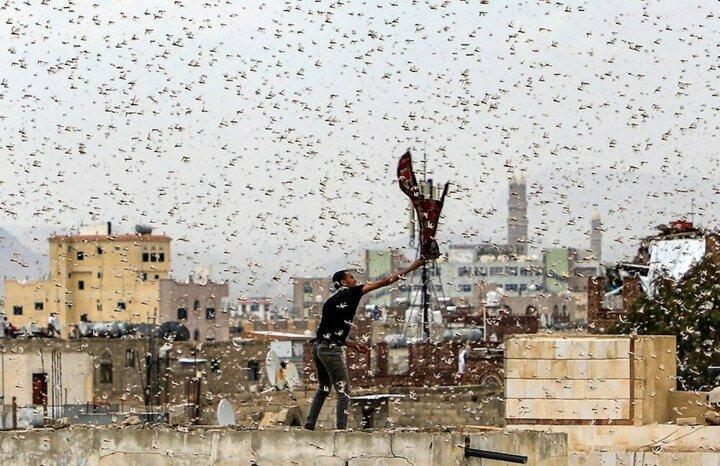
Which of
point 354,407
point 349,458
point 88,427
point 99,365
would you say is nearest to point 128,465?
point 88,427

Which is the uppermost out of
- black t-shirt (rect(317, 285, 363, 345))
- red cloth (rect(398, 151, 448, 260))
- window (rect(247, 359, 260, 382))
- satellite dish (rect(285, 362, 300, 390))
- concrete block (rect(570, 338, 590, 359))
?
red cloth (rect(398, 151, 448, 260))

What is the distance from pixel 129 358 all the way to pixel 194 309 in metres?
50.2

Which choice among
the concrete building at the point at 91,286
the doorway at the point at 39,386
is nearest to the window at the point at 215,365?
the doorway at the point at 39,386

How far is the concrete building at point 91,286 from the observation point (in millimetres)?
134500

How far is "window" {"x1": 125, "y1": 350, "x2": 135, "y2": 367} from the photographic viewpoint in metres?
69.8

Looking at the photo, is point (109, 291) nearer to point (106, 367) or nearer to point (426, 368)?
point (106, 367)

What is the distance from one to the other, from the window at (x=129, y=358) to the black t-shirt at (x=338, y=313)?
5347 cm

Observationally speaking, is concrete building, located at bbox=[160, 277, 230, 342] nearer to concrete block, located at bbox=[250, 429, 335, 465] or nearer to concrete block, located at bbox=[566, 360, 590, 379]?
concrete block, located at bbox=[566, 360, 590, 379]

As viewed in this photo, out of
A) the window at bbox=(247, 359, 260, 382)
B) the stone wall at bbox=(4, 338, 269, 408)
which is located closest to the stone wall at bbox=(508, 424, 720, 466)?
the stone wall at bbox=(4, 338, 269, 408)

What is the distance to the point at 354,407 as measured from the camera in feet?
102

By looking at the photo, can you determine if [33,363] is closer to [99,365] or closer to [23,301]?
[99,365]

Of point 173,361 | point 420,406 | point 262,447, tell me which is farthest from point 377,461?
point 173,361

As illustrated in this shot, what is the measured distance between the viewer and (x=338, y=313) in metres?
16.5

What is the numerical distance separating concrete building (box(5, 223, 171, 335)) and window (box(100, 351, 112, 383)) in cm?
5777
